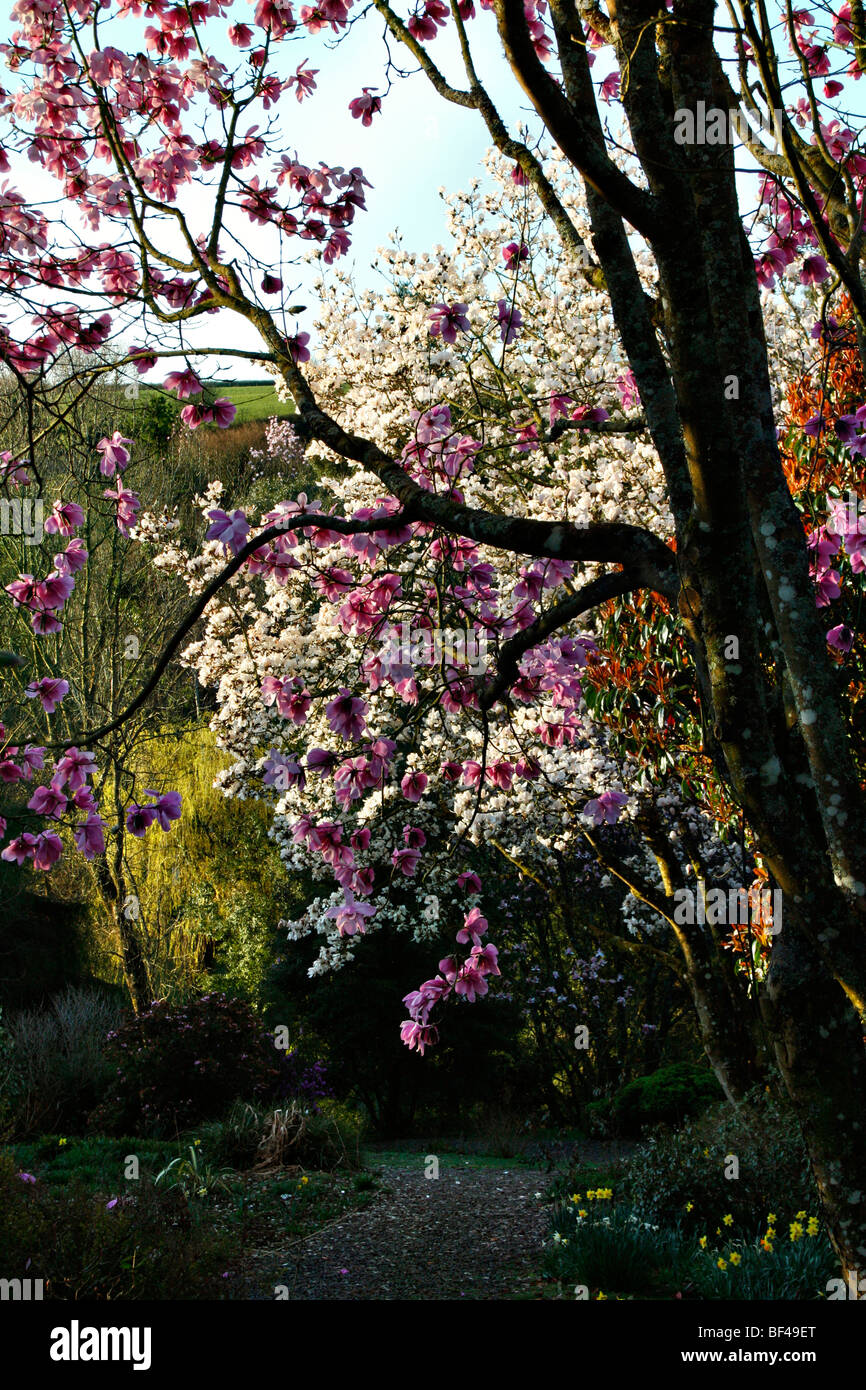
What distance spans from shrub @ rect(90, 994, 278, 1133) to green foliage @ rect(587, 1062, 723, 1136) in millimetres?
3432

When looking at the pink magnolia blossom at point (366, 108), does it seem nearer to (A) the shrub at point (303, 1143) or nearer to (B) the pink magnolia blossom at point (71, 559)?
(B) the pink magnolia blossom at point (71, 559)

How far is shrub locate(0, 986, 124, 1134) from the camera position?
10008 mm

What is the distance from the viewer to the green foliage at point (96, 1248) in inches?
163

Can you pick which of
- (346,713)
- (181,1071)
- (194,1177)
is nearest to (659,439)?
(346,713)

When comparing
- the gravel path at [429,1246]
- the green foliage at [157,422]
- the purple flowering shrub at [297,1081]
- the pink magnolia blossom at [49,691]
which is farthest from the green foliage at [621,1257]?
the green foliage at [157,422]

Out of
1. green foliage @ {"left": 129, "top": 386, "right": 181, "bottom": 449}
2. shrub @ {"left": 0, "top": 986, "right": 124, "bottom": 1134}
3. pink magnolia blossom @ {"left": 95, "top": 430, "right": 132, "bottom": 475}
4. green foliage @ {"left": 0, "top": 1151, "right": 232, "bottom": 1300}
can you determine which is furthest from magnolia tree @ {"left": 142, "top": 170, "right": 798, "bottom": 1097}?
green foliage @ {"left": 129, "top": 386, "right": 181, "bottom": 449}

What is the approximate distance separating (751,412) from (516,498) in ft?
17.5

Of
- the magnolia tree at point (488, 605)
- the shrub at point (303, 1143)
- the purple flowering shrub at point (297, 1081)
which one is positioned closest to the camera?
the magnolia tree at point (488, 605)

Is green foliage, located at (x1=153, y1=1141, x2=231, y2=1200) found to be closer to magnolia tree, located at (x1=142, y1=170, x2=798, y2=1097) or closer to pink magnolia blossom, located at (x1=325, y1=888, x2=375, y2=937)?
magnolia tree, located at (x1=142, y1=170, x2=798, y2=1097)

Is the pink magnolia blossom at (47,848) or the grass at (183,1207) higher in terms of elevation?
the pink magnolia blossom at (47,848)

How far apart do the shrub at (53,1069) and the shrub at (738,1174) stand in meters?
6.17

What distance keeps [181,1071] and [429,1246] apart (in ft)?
13.1
